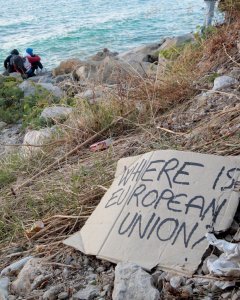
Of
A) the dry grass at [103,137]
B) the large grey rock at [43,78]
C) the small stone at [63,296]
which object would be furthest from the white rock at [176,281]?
the large grey rock at [43,78]

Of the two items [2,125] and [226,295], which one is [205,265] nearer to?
[226,295]

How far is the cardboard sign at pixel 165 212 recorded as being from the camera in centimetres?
177

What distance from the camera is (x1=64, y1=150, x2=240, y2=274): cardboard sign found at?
1.77 metres

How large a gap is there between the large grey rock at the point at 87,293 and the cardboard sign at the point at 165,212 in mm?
148

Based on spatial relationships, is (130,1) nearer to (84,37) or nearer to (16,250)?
(84,37)

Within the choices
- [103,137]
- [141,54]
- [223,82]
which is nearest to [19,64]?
[141,54]

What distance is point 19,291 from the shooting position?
1.86m

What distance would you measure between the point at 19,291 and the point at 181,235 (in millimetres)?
656

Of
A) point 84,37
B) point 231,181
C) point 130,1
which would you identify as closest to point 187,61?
point 231,181

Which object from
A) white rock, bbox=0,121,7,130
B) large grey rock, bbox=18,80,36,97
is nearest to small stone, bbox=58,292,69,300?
white rock, bbox=0,121,7,130

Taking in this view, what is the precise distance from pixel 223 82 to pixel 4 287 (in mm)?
2148

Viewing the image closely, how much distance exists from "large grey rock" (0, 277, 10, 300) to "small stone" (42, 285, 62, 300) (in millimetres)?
179

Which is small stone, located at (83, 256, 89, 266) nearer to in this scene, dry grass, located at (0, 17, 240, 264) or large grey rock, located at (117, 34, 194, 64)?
dry grass, located at (0, 17, 240, 264)

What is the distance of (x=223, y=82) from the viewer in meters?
3.38
